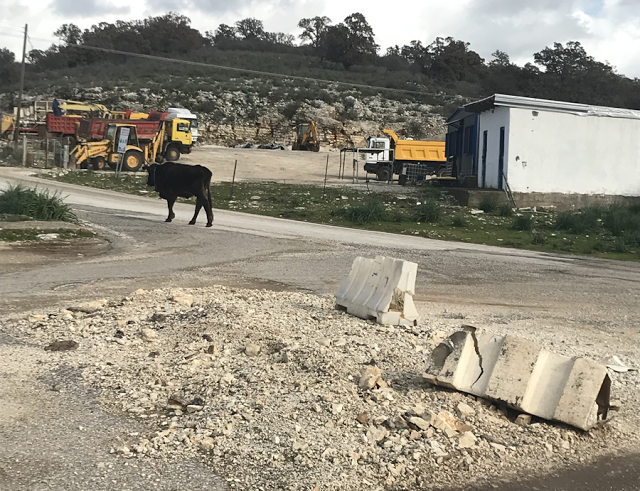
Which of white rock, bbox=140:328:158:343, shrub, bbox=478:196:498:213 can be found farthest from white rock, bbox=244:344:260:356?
shrub, bbox=478:196:498:213

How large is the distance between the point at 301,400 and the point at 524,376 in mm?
1692

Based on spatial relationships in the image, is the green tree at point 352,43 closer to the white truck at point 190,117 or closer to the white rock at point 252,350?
the white truck at point 190,117

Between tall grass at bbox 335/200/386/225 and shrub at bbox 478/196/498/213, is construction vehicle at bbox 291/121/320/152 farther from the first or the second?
tall grass at bbox 335/200/386/225

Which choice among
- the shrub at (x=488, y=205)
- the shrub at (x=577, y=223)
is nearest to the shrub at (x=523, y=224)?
the shrub at (x=577, y=223)

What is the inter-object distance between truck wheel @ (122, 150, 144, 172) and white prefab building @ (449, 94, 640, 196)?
16.2 meters

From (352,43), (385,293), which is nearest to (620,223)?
(385,293)

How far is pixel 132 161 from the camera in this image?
112ft

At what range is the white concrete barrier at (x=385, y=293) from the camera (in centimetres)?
761

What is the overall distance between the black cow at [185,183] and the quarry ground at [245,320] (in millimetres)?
709

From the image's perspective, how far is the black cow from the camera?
1725 cm

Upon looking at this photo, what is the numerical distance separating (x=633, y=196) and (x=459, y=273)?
19.5 meters

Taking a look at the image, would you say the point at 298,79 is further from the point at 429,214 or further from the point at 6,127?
the point at 429,214

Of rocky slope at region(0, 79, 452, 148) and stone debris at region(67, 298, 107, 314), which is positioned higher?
rocky slope at region(0, 79, 452, 148)

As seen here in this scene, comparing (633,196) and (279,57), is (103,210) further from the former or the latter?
(279,57)
